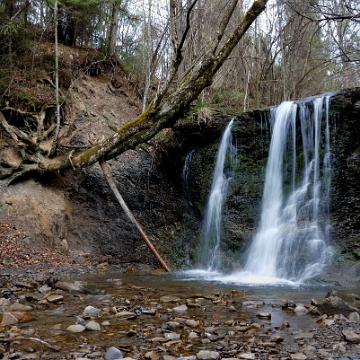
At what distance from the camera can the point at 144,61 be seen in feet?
50.7

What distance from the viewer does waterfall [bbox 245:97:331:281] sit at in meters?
8.22

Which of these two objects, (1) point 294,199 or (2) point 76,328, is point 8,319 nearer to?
(2) point 76,328

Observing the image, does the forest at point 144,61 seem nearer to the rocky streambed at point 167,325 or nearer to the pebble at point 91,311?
the rocky streambed at point 167,325

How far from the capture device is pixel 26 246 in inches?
326

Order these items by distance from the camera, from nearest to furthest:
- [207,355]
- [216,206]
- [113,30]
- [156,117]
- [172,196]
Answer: [207,355], [156,117], [216,206], [172,196], [113,30]

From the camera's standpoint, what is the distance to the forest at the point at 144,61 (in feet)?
25.0

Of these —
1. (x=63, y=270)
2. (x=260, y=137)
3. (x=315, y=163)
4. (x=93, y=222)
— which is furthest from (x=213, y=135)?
(x=63, y=270)

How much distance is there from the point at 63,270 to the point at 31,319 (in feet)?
12.0

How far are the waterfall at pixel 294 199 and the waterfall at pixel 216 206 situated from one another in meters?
1.11

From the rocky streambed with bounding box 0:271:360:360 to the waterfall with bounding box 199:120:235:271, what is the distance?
12.8 feet

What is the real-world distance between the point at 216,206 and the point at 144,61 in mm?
8029

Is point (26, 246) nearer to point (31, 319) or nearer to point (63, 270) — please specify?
point (63, 270)

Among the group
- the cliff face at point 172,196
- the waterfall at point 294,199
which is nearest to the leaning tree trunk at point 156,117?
the cliff face at point 172,196

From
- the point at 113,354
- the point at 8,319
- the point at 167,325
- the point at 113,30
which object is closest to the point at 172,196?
the point at 167,325
